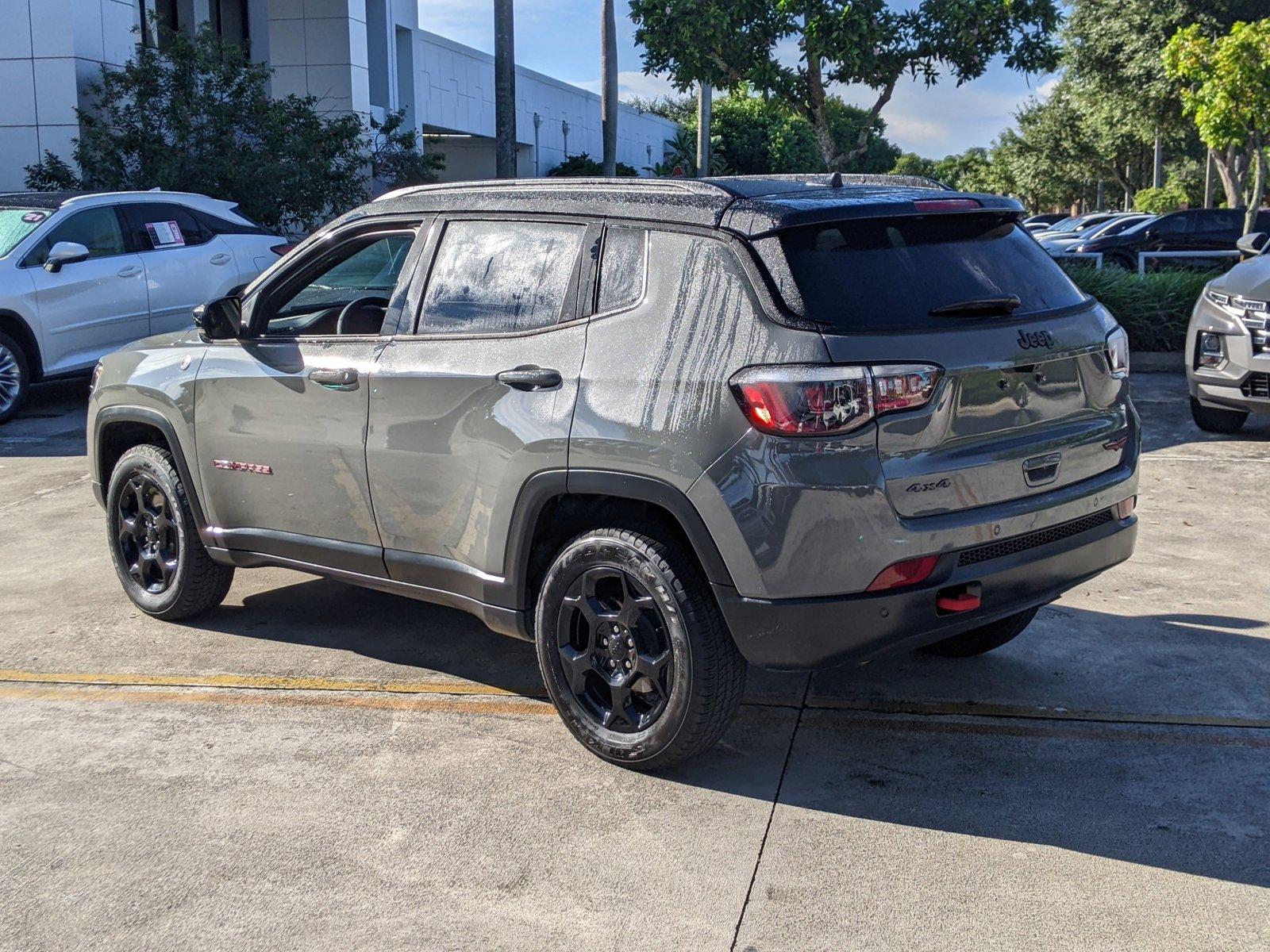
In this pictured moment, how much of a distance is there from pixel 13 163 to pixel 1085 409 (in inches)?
642

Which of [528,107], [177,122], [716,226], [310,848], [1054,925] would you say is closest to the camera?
[1054,925]

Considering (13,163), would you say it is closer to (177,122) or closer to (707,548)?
(177,122)

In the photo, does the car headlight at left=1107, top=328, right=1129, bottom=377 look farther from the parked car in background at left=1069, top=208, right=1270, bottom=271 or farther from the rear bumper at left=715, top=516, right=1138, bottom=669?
the parked car in background at left=1069, top=208, right=1270, bottom=271

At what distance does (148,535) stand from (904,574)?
3.66 meters

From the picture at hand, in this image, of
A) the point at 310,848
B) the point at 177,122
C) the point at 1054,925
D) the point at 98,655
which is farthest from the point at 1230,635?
the point at 177,122

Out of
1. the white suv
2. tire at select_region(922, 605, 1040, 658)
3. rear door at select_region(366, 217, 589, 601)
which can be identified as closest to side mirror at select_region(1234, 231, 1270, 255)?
tire at select_region(922, 605, 1040, 658)

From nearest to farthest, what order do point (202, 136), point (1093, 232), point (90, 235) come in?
point (90, 235)
point (202, 136)
point (1093, 232)

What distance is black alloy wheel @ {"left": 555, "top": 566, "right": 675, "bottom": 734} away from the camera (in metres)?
4.30

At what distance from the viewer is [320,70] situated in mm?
25219

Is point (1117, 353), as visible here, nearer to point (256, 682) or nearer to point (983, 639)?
point (983, 639)

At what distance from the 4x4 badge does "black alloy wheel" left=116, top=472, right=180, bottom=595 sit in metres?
3.68

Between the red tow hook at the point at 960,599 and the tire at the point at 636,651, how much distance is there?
0.64 meters

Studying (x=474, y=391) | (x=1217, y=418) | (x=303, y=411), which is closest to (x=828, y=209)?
(x=474, y=391)

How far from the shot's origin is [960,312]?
417 centimetres
